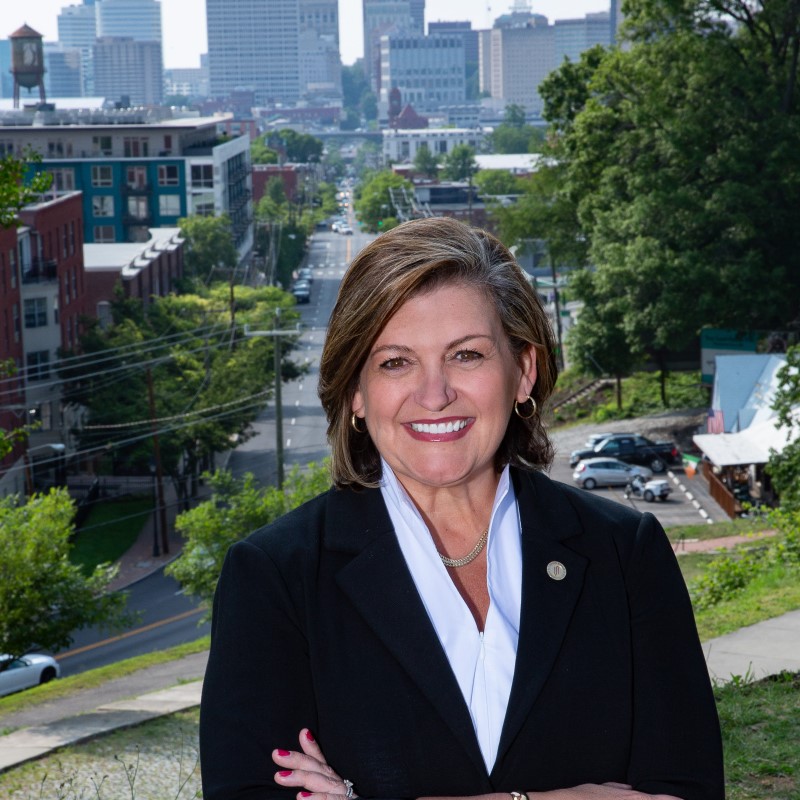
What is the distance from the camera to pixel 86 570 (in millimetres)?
37844

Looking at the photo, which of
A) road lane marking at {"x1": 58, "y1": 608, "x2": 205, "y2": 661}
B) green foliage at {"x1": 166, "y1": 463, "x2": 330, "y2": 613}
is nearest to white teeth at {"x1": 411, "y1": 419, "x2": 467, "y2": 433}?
green foliage at {"x1": 166, "y1": 463, "x2": 330, "y2": 613}

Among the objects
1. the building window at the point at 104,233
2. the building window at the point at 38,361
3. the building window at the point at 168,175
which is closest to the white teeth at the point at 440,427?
the building window at the point at 38,361

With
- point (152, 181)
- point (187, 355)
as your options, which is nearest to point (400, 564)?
point (187, 355)

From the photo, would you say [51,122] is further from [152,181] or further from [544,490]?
[544,490]

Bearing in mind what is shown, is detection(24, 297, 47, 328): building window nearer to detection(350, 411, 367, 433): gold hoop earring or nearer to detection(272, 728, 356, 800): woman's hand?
detection(350, 411, 367, 433): gold hoop earring

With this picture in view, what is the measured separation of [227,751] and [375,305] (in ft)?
3.44

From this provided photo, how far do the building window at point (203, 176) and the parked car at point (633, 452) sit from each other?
6088cm

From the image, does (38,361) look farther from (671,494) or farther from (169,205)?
(169,205)

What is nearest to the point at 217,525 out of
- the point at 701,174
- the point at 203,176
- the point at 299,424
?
the point at 701,174

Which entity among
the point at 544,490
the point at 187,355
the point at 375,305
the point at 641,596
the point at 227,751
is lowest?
the point at 187,355

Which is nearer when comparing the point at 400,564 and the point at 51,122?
the point at 400,564

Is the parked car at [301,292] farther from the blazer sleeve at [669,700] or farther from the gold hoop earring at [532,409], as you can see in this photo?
the blazer sleeve at [669,700]

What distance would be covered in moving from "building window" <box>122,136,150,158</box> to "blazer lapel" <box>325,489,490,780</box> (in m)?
93.4

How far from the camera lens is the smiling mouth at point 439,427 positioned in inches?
121
